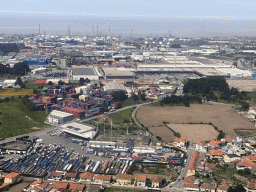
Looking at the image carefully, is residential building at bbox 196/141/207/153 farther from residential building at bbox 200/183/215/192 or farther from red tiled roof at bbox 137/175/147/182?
red tiled roof at bbox 137/175/147/182

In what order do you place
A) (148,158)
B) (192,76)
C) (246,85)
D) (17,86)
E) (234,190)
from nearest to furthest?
(234,190), (148,158), (17,86), (246,85), (192,76)

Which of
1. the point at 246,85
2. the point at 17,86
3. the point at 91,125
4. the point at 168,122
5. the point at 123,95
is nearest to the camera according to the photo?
the point at 91,125

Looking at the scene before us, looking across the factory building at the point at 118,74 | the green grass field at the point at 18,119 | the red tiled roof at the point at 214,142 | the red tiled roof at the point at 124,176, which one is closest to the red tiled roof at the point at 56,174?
the red tiled roof at the point at 124,176

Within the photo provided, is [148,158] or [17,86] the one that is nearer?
[148,158]

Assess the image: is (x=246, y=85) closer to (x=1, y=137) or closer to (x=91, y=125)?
(x=91, y=125)

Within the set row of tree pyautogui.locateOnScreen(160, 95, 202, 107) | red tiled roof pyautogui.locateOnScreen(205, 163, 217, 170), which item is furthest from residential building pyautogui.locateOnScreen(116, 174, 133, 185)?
row of tree pyautogui.locateOnScreen(160, 95, 202, 107)

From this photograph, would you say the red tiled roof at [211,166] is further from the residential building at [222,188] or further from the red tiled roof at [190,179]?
the residential building at [222,188]

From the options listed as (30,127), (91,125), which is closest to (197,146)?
(91,125)
